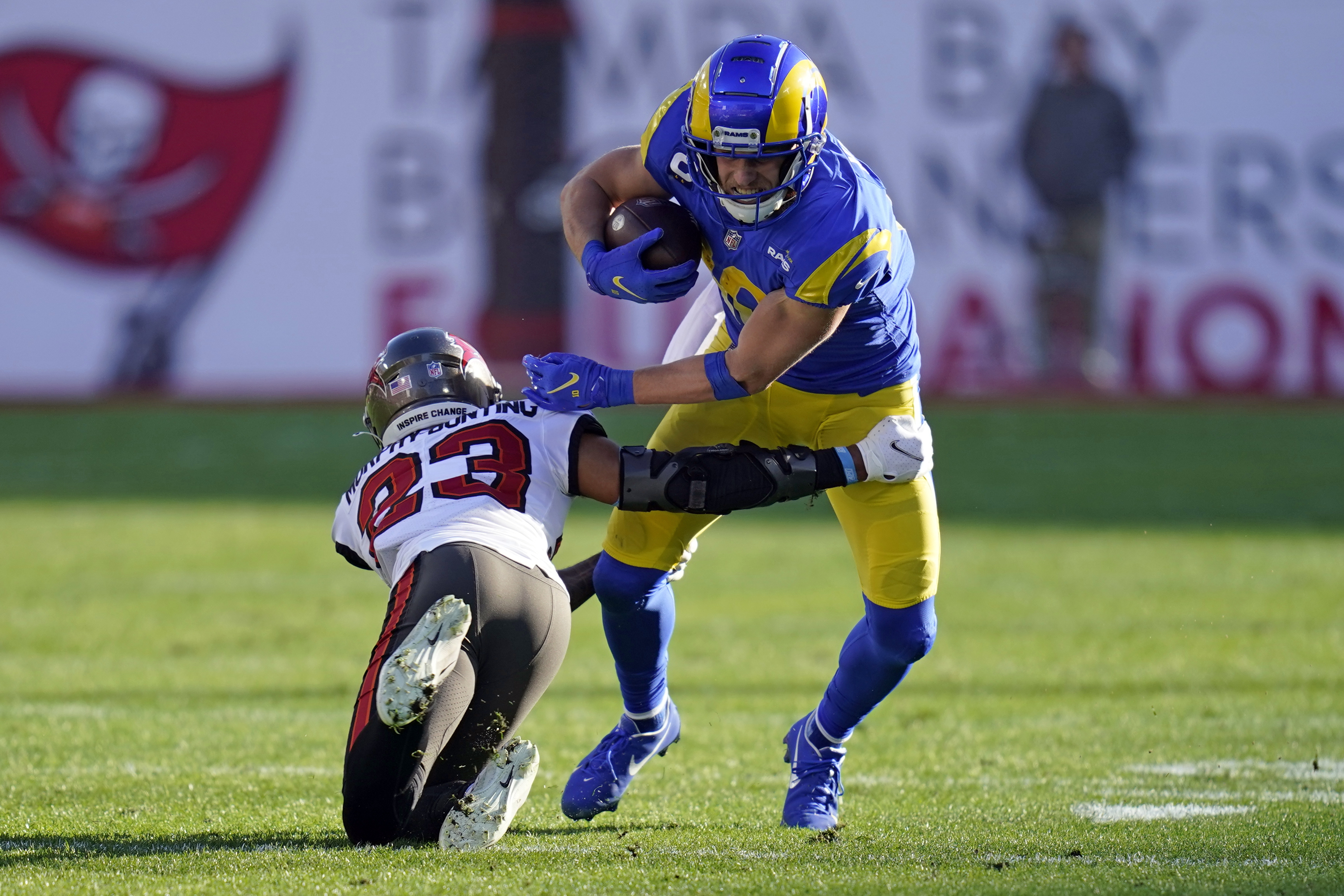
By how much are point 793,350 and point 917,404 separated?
0.65 m

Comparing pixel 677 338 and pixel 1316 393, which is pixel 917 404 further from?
pixel 1316 393

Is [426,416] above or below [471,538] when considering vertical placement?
above

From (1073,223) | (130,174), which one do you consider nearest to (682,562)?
(1073,223)

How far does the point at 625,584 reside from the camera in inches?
174

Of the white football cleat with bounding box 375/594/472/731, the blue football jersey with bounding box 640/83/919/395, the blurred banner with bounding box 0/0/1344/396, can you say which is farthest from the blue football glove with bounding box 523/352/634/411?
the blurred banner with bounding box 0/0/1344/396

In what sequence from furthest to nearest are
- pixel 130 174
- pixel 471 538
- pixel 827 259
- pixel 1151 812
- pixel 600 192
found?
1. pixel 130 174
2. pixel 600 192
3. pixel 1151 812
4. pixel 827 259
5. pixel 471 538

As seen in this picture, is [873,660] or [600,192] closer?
[873,660]

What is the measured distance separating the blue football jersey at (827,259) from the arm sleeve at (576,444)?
550mm

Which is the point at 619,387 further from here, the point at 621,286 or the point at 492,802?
the point at 492,802

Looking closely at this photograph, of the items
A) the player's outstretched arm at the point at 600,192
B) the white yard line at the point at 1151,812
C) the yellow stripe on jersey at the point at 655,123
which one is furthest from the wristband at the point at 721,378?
the white yard line at the point at 1151,812

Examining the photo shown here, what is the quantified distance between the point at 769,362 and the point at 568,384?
541mm

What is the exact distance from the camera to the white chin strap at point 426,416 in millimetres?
4250

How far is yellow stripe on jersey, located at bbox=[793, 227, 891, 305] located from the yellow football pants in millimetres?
463

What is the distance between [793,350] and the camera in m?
4.04
